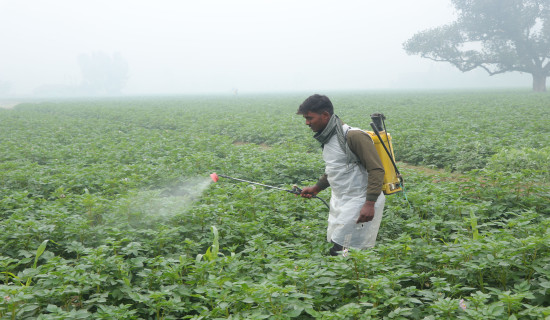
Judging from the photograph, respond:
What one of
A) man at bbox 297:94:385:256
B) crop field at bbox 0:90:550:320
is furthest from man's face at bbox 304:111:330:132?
crop field at bbox 0:90:550:320

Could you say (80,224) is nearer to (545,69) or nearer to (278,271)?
(278,271)

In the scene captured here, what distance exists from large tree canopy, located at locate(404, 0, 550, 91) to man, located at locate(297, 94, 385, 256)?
1735 inches

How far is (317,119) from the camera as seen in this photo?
3947 mm

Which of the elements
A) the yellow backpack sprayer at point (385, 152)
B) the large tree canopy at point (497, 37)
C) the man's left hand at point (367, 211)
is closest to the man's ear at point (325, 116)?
the yellow backpack sprayer at point (385, 152)

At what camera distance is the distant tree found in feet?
482

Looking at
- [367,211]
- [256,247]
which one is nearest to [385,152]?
[367,211]

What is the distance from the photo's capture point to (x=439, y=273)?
373 centimetres

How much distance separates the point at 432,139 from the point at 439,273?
858 cm

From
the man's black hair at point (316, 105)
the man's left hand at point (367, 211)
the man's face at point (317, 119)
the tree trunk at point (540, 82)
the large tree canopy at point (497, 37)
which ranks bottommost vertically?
the man's left hand at point (367, 211)

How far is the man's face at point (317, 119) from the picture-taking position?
3.93 metres

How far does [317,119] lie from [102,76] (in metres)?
160

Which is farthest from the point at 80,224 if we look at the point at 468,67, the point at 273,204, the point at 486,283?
the point at 468,67

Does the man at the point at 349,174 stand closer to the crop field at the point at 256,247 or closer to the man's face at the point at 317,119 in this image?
the man's face at the point at 317,119

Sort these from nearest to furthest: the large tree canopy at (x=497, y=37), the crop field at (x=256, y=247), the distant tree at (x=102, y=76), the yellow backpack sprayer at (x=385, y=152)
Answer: the crop field at (x=256, y=247)
the yellow backpack sprayer at (x=385, y=152)
the large tree canopy at (x=497, y=37)
the distant tree at (x=102, y=76)
